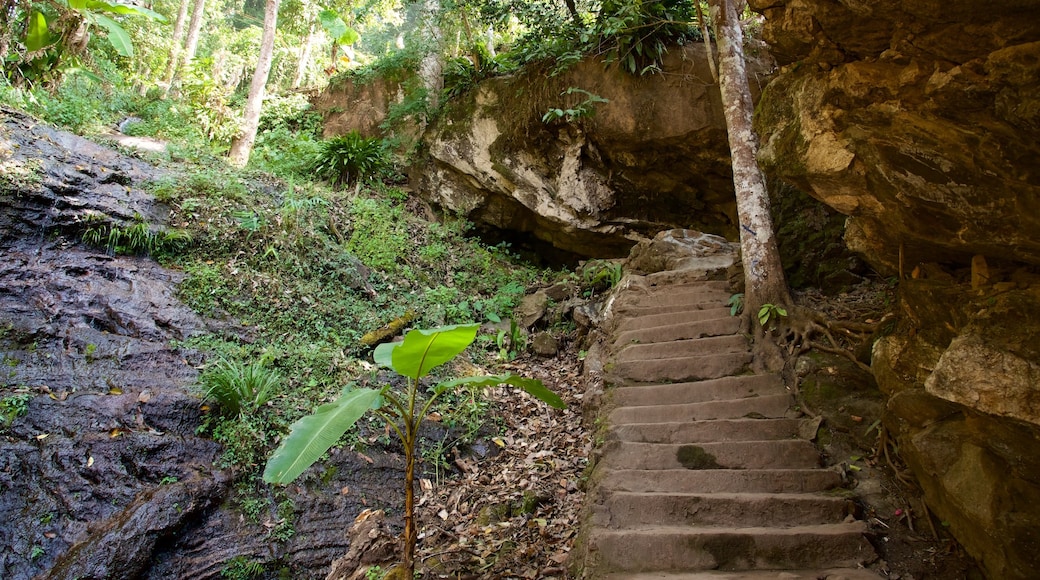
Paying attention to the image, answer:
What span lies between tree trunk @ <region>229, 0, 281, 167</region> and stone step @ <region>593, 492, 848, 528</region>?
30.1ft

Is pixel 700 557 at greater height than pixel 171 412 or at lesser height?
greater

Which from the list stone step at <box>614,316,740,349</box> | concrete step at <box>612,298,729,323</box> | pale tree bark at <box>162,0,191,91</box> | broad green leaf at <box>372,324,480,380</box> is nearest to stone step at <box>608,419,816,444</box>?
stone step at <box>614,316,740,349</box>

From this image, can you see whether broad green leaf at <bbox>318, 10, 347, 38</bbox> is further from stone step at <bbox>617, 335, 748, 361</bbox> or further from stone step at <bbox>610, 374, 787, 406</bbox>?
stone step at <bbox>610, 374, 787, 406</bbox>

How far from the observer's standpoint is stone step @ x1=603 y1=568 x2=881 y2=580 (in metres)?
3.15

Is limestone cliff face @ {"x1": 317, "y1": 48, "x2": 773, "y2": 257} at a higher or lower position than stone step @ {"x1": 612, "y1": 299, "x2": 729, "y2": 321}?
higher

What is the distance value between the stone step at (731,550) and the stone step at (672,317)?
111 inches

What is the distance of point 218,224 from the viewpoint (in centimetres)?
725

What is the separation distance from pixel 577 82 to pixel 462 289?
392 cm

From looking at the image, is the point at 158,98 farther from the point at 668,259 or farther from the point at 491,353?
the point at 668,259

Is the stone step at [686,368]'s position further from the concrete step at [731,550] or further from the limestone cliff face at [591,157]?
the limestone cliff face at [591,157]

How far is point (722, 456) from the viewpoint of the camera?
4.18 m

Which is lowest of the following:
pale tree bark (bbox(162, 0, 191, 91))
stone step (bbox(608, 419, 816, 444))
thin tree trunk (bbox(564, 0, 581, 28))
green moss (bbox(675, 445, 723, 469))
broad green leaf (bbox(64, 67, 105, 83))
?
green moss (bbox(675, 445, 723, 469))

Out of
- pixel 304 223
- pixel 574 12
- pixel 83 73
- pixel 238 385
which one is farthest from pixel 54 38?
pixel 574 12

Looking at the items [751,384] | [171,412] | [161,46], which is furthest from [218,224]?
[161,46]
